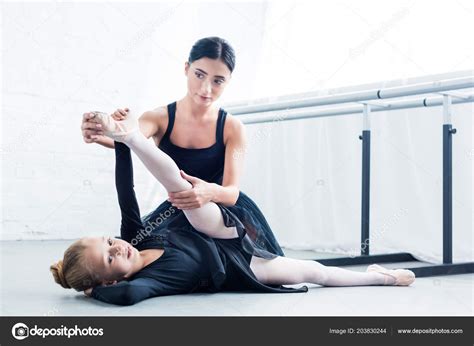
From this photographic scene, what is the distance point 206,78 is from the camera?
165cm

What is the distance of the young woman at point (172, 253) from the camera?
1395 millimetres

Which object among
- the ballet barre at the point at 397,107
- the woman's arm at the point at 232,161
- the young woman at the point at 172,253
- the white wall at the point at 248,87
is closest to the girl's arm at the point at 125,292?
Answer: the young woman at the point at 172,253

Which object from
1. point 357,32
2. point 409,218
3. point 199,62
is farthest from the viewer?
point 357,32

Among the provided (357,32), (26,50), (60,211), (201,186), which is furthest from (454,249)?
(26,50)

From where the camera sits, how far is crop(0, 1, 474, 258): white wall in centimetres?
260

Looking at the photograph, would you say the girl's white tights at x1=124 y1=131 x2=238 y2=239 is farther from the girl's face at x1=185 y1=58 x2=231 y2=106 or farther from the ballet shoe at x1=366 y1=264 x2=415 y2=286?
the ballet shoe at x1=366 y1=264 x2=415 y2=286

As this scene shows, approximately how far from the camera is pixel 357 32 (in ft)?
9.75

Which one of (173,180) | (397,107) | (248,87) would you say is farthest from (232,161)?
(248,87)

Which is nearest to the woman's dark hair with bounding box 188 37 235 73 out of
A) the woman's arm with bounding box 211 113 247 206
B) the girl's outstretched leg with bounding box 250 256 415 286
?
the woman's arm with bounding box 211 113 247 206

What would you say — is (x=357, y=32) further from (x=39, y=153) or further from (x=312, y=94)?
(x=39, y=153)

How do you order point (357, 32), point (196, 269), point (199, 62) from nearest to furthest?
point (196, 269) → point (199, 62) → point (357, 32)

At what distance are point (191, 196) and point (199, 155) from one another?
288mm

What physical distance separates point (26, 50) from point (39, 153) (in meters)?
0.49

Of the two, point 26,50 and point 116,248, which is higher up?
point 26,50
